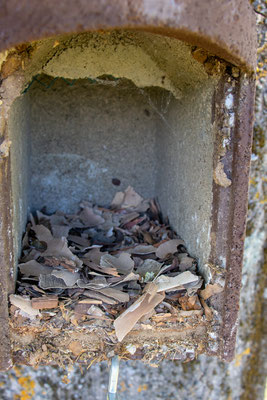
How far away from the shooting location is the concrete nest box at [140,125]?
0.57 m

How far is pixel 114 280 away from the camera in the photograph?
880mm

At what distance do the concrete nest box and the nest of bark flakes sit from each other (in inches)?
1.6

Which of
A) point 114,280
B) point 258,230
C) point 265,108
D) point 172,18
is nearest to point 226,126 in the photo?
point 172,18

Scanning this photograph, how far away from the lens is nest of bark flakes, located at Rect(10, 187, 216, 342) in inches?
32.3

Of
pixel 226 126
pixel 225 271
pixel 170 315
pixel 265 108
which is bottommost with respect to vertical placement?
pixel 170 315

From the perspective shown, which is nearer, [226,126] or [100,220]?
[226,126]

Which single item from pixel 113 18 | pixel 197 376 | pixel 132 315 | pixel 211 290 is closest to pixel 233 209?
pixel 211 290

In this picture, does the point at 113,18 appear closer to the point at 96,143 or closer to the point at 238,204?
the point at 238,204

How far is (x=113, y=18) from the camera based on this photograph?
54 centimetres

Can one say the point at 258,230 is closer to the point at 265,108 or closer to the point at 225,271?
the point at 265,108

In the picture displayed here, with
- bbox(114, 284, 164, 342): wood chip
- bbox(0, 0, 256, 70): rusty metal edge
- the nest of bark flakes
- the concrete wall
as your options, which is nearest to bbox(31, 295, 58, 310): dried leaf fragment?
the nest of bark flakes

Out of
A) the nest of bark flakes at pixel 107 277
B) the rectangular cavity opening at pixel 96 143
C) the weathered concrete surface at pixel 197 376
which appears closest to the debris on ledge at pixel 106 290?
the nest of bark flakes at pixel 107 277

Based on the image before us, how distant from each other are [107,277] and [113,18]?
577mm

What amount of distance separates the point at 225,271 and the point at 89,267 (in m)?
0.33
